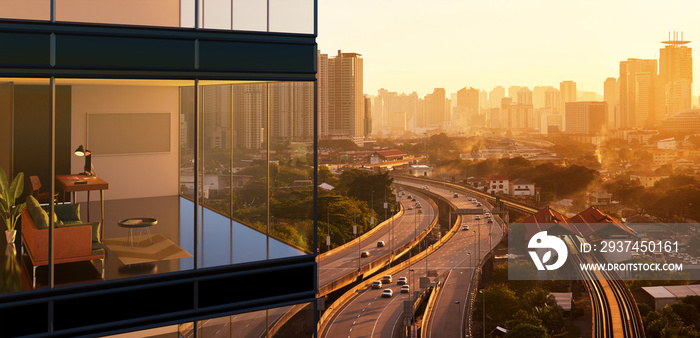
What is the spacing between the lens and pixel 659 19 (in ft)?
335

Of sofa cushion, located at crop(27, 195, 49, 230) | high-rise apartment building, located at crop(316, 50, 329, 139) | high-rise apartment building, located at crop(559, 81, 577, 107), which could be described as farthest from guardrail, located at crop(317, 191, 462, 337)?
high-rise apartment building, located at crop(559, 81, 577, 107)

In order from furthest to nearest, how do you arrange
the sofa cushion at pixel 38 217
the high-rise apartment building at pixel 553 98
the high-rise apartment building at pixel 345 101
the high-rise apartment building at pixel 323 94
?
the high-rise apartment building at pixel 553 98 < the high-rise apartment building at pixel 323 94 < the high-rise apartment building at pixel 345 101 < the sofa cushion at pixel 38 217

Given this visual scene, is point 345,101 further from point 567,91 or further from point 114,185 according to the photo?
point 114,185

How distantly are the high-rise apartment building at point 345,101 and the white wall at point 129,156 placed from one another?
90742mm

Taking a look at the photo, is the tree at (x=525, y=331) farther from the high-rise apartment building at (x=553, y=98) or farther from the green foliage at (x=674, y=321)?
the high-rise apartment building at (x=553, y=98)

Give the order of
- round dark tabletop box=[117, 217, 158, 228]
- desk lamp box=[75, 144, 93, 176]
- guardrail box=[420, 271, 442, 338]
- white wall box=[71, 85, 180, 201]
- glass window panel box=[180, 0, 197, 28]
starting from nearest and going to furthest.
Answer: round dark tabletop box=[117, 217, 158, 228] → desk lamp box=[75, 144, 93, 176] → white wall box=[71, 85, 180, 201] → glass window panel box=[180, 0, 197, 28] → guardrail box=[420, 271, 442, 338]

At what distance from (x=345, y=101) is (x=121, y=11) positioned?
3816 inches

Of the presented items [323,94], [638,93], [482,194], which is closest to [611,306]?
[482,194]

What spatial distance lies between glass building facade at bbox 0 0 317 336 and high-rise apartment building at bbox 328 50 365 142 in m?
91.1

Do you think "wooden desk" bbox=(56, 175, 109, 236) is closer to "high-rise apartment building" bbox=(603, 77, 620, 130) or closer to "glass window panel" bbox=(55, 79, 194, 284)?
"glass window panel" bbox=(55, 79, 194, 284)

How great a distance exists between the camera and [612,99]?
123500mm

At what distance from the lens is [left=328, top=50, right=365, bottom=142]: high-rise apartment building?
333ft

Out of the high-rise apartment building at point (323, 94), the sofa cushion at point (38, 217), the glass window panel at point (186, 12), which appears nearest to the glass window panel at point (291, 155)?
the high-rise apartment building at point (323, 94)

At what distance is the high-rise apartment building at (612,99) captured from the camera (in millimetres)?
120188
